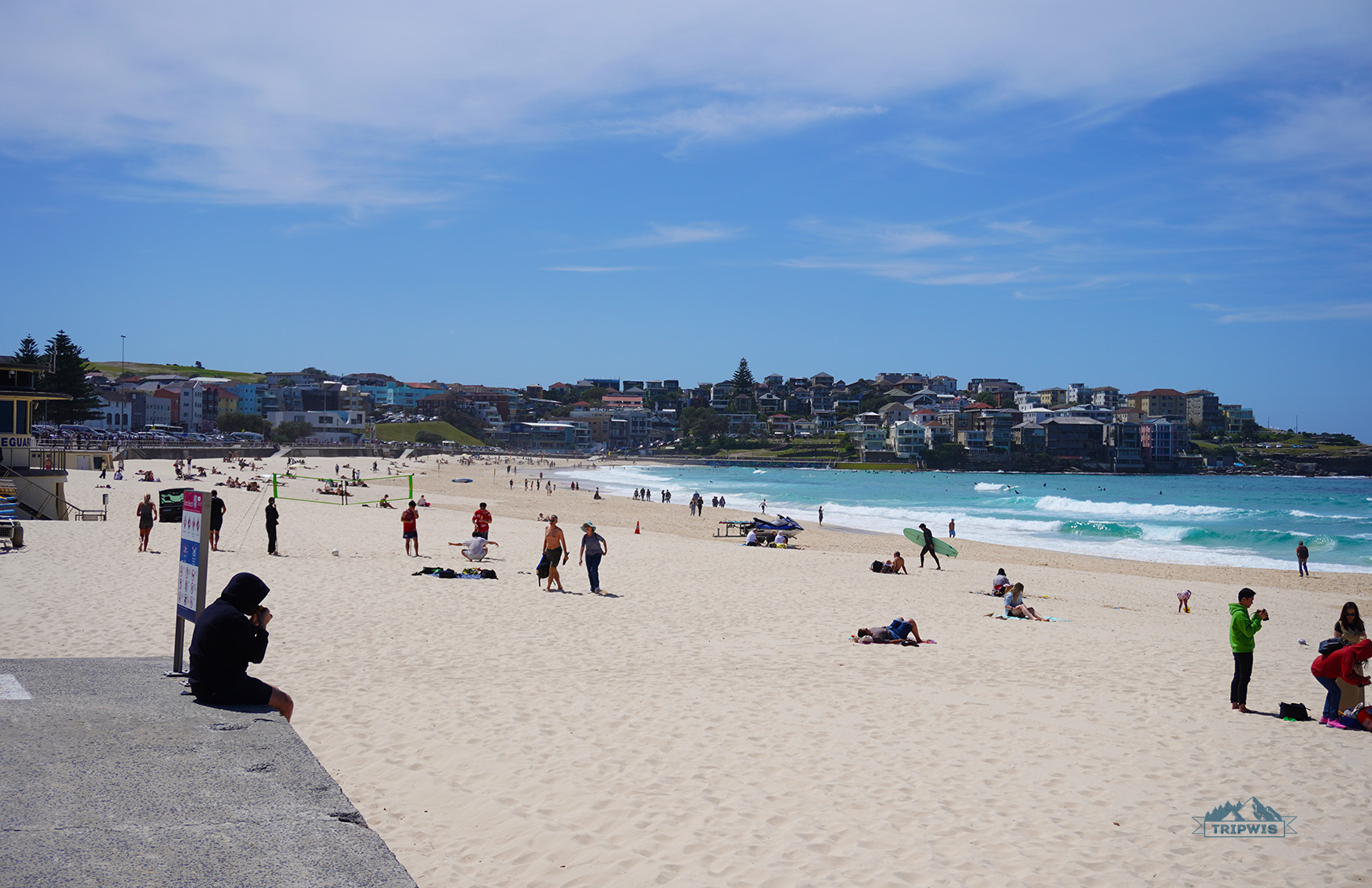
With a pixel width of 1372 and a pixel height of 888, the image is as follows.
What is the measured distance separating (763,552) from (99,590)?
48.9 feet

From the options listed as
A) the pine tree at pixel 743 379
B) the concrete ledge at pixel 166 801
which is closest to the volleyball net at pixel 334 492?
the concrete ledge at pixel 166 801

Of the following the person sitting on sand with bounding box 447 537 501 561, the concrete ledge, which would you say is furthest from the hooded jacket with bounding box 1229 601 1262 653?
the person sitting on sand with bounding box 447 537 501 561

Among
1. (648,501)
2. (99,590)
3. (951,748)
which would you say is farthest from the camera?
(648,501)

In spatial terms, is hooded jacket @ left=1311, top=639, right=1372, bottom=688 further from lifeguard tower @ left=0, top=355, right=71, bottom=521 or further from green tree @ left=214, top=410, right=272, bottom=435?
green tree @ left=214, top=410, right=272, bottom=435

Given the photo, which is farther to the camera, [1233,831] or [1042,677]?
[1042,677]

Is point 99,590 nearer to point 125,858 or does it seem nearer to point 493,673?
point 493,673

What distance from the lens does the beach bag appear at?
7.79 metres

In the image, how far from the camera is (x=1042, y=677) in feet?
30.0

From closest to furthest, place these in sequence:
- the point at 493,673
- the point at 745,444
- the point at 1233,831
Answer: the point at 1233,831 → the point at 493,673 → the point at 745,444

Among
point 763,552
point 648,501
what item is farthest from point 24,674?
point 648,501

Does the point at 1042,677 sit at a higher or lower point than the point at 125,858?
lower

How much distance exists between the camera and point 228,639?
18.5 ft

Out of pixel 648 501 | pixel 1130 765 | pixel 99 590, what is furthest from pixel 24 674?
pixel 648 501

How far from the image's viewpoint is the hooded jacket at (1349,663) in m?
7.53
